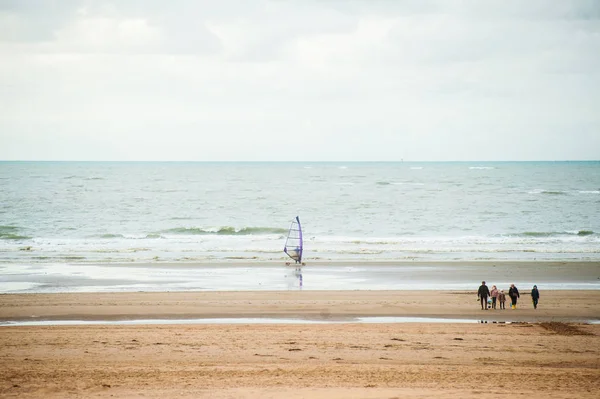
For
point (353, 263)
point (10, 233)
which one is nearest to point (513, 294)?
point (353, 263)

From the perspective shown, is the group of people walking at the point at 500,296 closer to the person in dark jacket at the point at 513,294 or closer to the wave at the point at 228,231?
the person in dark jacket at the point at 513,294

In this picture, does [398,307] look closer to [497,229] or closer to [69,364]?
[69,364]

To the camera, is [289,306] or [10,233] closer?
[289,306]

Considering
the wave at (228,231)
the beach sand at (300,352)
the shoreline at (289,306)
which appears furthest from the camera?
the wave at (228,231)

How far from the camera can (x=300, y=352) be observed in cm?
1470

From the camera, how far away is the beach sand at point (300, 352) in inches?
471

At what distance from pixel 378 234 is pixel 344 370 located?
3481 centimetres

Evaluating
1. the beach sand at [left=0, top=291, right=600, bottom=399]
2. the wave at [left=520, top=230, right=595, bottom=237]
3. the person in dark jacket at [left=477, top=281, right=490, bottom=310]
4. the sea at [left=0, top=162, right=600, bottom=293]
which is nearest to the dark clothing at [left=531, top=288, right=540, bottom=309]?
the beach sand at [left=0, top=291, right=600, bottom=399]

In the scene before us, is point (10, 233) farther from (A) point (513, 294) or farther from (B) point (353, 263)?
(A) point (513, 294)

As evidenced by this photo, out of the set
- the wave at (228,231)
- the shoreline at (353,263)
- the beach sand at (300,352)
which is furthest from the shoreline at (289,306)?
the wave at (228,231)

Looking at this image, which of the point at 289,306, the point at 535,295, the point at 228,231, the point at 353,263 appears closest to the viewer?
the point at 535,295

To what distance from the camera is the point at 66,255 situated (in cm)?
3525

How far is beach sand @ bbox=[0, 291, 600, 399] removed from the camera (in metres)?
12.0

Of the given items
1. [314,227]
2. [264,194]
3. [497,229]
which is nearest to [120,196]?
[264,194]
